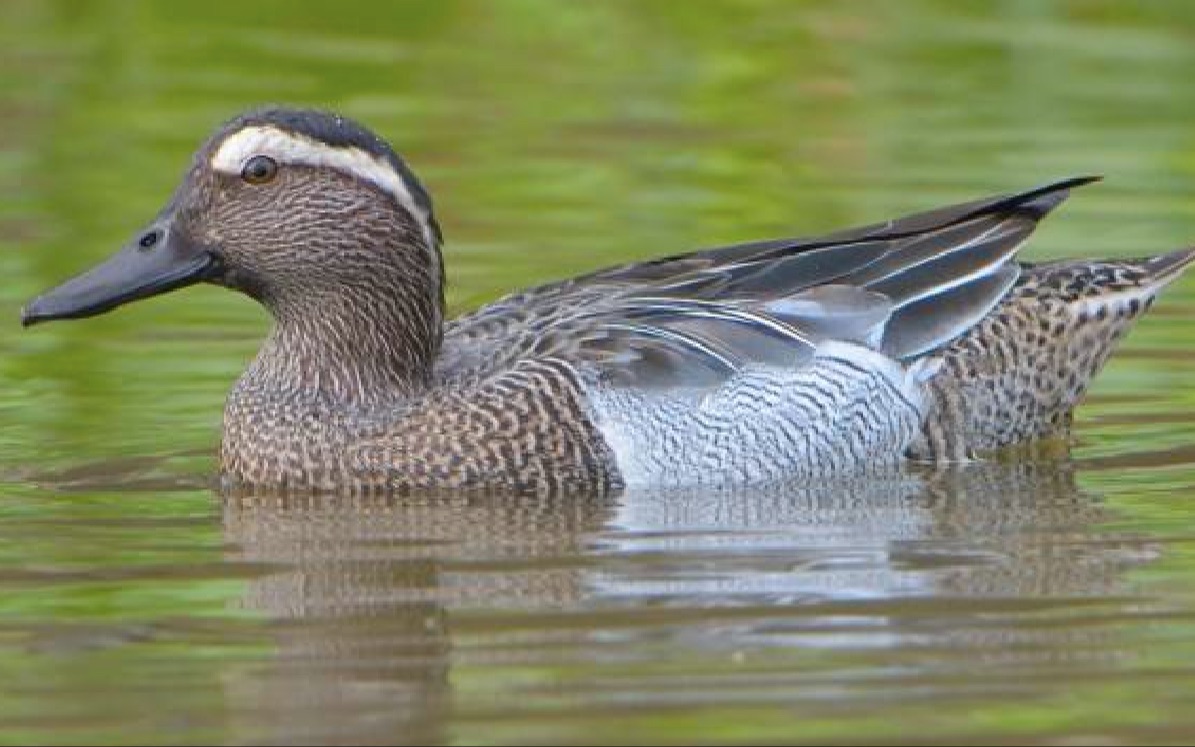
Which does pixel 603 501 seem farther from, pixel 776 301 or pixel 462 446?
pixel 776 301

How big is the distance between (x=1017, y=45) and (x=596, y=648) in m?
10.3

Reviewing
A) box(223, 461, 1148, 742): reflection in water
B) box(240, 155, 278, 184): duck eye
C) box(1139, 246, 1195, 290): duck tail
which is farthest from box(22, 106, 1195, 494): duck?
box(1139, 246, 1195, 290): duck tail

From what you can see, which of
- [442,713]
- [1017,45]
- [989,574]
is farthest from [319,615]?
[1017,45]

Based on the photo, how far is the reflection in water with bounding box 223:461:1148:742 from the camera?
739 centimetres

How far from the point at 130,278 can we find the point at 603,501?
1.59 m

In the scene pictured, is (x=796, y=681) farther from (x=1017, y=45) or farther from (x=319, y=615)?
(x=1017, y=45)

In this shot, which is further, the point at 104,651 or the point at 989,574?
the point at 989,574

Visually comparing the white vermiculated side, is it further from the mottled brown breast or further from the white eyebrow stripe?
the white eyebrow stripe

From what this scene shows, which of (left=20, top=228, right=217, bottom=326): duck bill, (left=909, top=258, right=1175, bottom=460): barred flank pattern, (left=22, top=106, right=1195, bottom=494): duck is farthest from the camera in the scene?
(left=909, top=258, right=1175, bottom=460): barred flank pattern

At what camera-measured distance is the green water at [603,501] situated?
23.3 feet

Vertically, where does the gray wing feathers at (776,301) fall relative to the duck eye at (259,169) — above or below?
below

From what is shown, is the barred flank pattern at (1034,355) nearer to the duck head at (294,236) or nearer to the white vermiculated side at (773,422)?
the white vermiculated side at (773,422)

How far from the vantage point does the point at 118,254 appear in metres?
9.80

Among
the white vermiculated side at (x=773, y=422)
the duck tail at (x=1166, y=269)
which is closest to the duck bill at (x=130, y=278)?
the white vermiculated side at (x=773, y=422)
